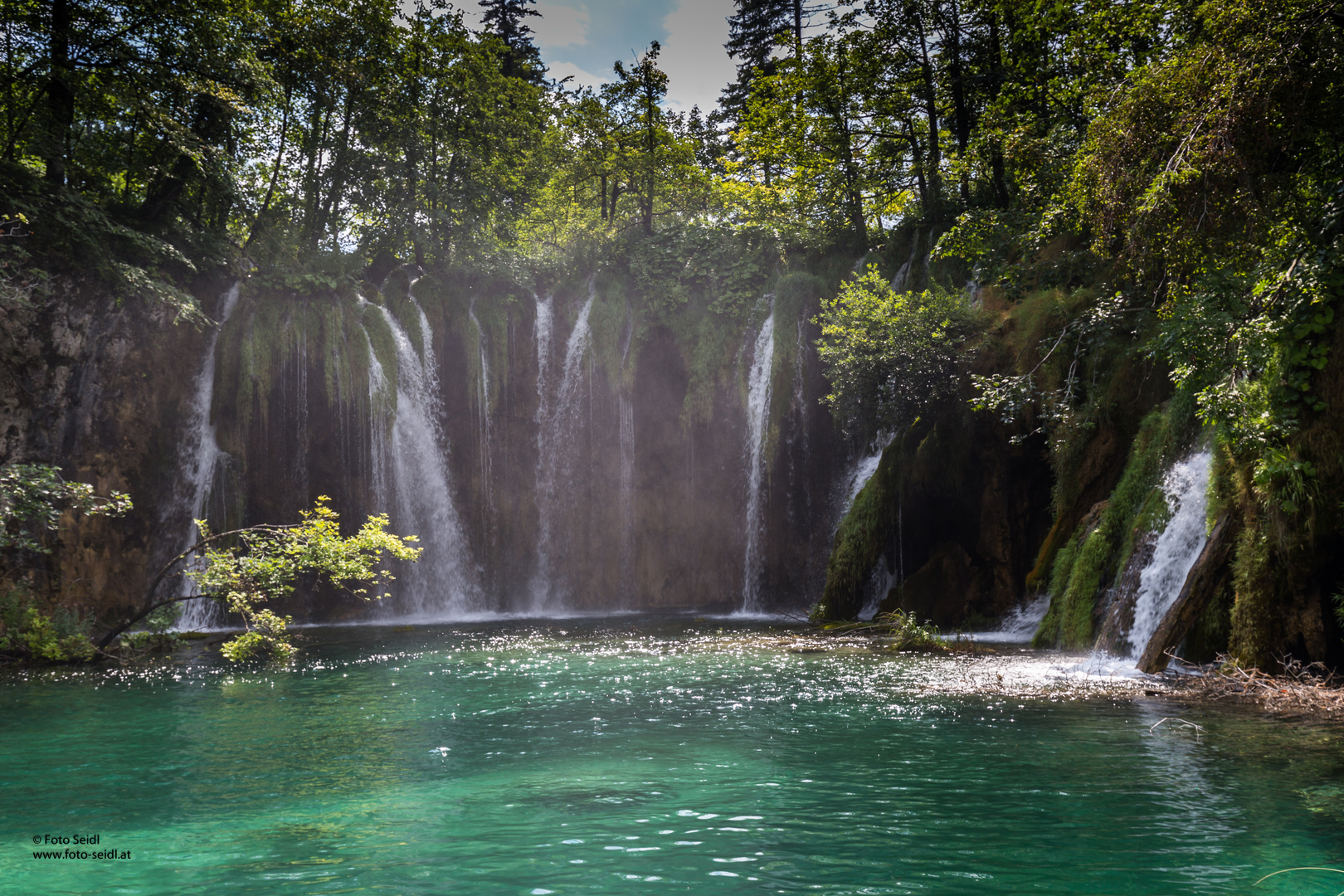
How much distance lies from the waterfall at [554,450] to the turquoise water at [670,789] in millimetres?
15636

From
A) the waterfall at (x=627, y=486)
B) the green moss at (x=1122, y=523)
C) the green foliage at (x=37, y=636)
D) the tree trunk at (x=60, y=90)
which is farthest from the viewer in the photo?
the waterfall at (x=627, y=486)

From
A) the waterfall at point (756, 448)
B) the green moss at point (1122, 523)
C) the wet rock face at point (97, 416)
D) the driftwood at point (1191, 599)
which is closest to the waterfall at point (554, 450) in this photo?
the waterfall at point (756, 448)

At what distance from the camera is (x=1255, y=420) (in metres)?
8.62

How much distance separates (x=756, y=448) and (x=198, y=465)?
15.3 m

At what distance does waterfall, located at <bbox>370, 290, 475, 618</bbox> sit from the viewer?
2341 cm

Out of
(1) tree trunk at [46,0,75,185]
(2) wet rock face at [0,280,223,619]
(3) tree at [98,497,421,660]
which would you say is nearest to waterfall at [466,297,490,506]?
(2) wet rock face at [0,280,223,619]

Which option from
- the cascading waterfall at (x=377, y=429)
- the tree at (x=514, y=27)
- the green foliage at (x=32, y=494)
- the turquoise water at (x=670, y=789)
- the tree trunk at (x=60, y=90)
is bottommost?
the turquoise water at (x=670, y=789)

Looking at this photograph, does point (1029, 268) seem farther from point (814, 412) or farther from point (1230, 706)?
point (1230, 706)

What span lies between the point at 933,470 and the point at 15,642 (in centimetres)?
1681

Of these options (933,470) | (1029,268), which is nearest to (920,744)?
(933,470)

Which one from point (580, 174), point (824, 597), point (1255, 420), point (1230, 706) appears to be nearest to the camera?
point (1230, 706)

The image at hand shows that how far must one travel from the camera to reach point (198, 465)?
71.4ft

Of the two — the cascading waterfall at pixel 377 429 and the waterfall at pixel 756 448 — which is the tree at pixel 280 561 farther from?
the waterfall at pixel 756 448

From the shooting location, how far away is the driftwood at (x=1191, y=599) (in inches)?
379
